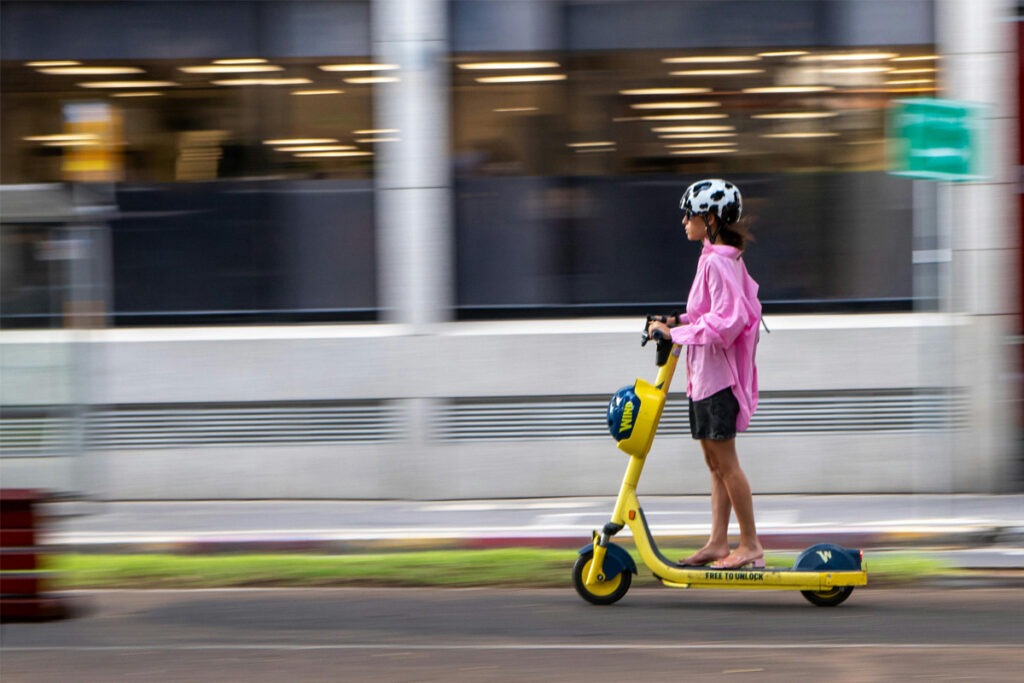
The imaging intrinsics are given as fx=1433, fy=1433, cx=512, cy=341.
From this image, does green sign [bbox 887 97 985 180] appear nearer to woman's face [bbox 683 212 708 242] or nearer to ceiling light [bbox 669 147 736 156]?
woman's face [bbox 683 212 708 242]

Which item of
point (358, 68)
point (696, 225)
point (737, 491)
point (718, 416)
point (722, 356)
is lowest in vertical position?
point (737, 491)

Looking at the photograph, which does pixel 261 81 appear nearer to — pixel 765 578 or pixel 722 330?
pixel 722 330

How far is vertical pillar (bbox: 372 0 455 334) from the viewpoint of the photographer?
34.9ft

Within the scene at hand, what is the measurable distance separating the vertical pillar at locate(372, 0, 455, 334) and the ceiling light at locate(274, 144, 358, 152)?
33 cm

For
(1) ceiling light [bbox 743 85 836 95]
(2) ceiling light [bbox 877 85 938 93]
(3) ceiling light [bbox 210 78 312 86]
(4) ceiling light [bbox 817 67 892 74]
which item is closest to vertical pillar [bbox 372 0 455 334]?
(3) ceiling light [bbox 210 78 312 86]

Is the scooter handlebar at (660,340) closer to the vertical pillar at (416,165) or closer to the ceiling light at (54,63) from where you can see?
the vertical pillar at (416,165)

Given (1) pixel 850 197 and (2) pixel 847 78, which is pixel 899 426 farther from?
(2) pixel 847 78

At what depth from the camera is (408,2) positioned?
10.6 meters

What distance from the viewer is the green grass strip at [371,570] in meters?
7.50

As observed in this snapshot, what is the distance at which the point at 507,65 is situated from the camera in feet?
35.5

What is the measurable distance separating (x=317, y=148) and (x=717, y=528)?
5.45 meters

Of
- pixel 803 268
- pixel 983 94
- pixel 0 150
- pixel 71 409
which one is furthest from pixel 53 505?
pixel 983 94

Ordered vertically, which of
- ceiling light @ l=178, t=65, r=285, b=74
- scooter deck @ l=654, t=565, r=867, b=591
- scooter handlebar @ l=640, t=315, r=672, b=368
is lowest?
scooter deck @ l=654, t=565, r=867, b=591

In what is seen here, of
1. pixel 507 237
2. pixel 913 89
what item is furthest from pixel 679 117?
pixel 913 89
